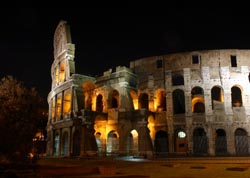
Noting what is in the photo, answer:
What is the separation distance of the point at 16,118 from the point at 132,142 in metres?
18.3

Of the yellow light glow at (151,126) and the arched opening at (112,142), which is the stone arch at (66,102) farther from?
the yellow light glow at (151,126)

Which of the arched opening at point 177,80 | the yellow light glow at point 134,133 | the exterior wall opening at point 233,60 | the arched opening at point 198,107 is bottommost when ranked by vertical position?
the yellow light glow at point 134,133

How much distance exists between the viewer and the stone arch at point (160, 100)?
33781mm

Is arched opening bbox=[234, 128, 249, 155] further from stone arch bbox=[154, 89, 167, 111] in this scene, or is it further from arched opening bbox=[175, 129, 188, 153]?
stone arch bbox=[154, 89, 167, 111]

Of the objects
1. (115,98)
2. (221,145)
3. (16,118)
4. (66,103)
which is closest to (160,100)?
(115,98)

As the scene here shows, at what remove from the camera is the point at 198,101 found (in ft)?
114

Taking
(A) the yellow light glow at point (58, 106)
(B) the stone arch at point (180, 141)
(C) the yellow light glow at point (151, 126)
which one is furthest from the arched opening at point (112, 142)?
(A) the yellow light glow at point (58, 106)

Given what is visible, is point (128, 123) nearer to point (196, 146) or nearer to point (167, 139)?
point (167, 139)

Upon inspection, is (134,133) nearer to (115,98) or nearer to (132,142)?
(132,142)

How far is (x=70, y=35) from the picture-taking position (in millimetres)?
39938

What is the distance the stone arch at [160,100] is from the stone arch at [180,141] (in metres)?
3.42

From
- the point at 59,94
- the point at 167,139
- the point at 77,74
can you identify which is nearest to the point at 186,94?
the point at 167,139

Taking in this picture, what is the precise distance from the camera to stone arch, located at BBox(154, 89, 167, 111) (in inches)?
1330

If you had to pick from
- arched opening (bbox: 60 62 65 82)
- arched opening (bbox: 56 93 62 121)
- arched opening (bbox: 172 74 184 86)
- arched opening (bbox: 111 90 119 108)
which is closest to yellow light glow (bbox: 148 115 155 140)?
arched opening (bbox: 172 74 184 86)
